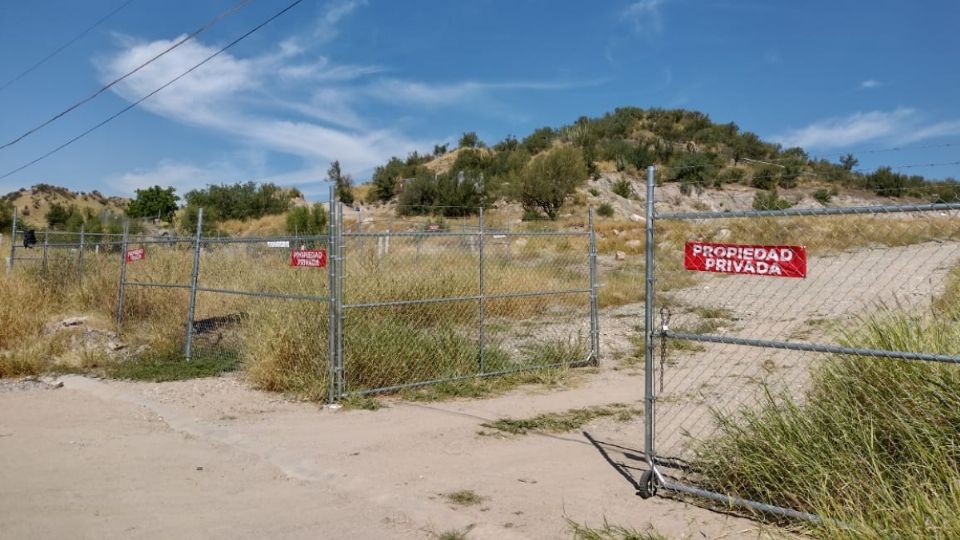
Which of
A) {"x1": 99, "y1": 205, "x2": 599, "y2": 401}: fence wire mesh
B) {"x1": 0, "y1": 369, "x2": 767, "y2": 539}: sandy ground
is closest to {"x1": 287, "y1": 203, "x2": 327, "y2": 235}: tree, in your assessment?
{"x1": 99, "y1": 205, "x2": 599, "y2": 401}: fence wire mesh

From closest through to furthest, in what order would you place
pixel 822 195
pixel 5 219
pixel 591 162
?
pixel 822 195 < pixel 5 219 < pixel 591 162

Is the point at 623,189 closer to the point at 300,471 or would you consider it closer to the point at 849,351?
the point at 300,471

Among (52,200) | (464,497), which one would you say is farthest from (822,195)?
(52,200)

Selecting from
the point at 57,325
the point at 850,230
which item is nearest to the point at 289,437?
the point at 57,325

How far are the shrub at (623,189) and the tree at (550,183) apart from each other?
5.49m

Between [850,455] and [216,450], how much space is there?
5.38 meters

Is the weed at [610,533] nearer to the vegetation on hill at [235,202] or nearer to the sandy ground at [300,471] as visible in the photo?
the sandy ground at [300,471]

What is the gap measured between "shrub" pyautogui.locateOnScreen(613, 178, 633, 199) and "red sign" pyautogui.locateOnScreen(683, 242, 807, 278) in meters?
39.3

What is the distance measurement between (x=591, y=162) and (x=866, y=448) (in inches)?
1774

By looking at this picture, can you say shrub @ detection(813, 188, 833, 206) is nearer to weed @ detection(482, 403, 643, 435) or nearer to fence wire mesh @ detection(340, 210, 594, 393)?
fence wire mesh @ detection(340, 210, 594, 393)

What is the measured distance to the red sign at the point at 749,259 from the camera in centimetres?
467

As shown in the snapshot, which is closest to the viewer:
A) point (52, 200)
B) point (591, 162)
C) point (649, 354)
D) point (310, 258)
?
point (649, 354)

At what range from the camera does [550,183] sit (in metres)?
37.6

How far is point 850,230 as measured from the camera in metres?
14.6
